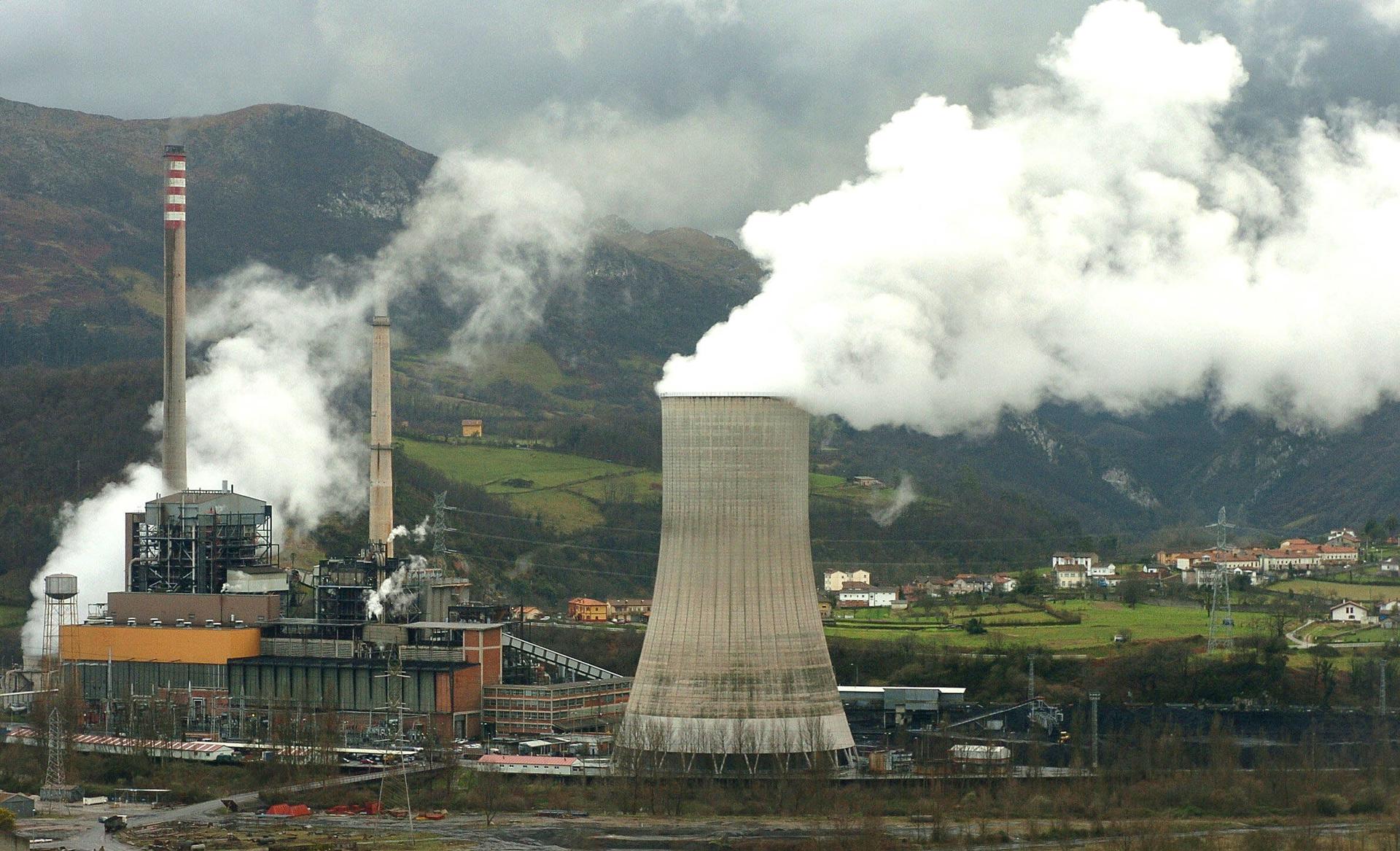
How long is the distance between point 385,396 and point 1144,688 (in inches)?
1044

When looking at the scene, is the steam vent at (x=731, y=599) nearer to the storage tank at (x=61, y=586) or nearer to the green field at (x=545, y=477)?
the storage tank at (x=61, y=586)

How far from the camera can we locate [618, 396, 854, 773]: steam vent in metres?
45.4

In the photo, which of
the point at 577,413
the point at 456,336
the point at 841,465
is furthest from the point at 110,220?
the point at 841,465

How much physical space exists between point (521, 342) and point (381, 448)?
3648 inches

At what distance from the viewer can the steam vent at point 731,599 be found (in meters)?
45.4

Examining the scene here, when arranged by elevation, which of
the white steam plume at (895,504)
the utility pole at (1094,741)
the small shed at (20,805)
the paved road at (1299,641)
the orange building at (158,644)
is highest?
the white steam plume at (895,504)

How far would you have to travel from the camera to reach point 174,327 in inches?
2830

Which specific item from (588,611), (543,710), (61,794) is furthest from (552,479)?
(61,794)

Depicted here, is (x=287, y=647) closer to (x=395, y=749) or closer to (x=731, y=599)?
(x=395, y=749)

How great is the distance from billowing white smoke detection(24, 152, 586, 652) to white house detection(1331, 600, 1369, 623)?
38381mm

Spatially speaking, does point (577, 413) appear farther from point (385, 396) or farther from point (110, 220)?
point (385, 396)

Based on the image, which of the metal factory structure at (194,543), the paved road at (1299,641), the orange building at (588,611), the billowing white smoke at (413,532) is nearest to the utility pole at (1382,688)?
the paved road at (1299,641)

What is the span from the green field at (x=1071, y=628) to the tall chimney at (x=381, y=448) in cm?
1668

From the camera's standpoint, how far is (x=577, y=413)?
139 meters
